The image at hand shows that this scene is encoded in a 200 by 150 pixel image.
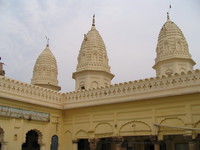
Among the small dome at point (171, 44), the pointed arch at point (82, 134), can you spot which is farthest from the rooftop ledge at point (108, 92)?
the small dome at point (171, 44)

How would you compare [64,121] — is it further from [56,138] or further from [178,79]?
[178,79]

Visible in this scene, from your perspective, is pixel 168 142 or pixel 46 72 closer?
pixel 168 142

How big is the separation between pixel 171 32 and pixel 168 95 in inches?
383

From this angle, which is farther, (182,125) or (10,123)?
(10,123)

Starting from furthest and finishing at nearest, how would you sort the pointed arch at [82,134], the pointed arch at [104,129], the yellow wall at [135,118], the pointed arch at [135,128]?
the pointed arch at [82,134]
the pointed arch at [104,129]
the pointed arch at [135,128]
the yellow wall at [135,118]

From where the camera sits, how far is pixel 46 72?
977 inches

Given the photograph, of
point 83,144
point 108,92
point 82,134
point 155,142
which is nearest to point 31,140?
point 83,144

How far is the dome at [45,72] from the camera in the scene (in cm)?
2442

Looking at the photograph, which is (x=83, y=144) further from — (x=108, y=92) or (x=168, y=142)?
(x=168, y=142)

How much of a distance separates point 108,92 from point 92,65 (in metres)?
6.51

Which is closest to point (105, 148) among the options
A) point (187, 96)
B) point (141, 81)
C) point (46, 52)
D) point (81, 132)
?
point (81, 132)

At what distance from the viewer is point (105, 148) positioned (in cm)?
1833

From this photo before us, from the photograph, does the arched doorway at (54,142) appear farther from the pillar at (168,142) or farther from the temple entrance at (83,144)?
the pillar at (168,142)

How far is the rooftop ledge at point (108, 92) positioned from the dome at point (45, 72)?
7.96 meters
